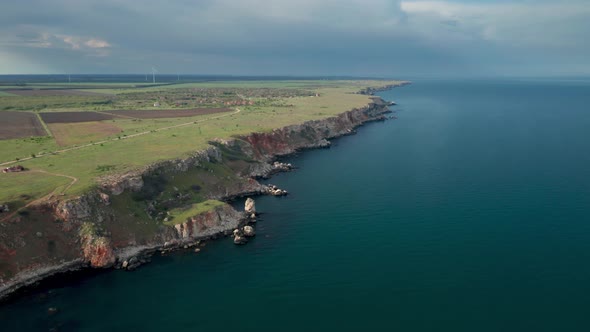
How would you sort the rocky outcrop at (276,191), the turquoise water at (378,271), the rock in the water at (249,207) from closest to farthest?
the turquoise water at (378,271) < the rock in the water at (249,207) < the rocky outcrop at (276,191)

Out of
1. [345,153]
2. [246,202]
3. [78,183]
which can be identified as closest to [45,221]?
[78,183]

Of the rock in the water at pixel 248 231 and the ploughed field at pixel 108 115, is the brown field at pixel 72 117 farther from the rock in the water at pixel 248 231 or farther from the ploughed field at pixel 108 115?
the rock in the water at pixel 248 231

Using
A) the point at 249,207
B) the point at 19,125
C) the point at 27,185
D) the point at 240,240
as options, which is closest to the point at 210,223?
the point at 240,240

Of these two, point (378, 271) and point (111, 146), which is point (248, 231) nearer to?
point (378, 271)

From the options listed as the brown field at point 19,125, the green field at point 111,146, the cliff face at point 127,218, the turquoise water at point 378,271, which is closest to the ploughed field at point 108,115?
the brown field at point 19,125

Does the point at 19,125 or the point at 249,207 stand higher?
the point at 19,125

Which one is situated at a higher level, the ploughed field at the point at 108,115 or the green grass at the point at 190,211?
the ploughed field at the point at 108,115
